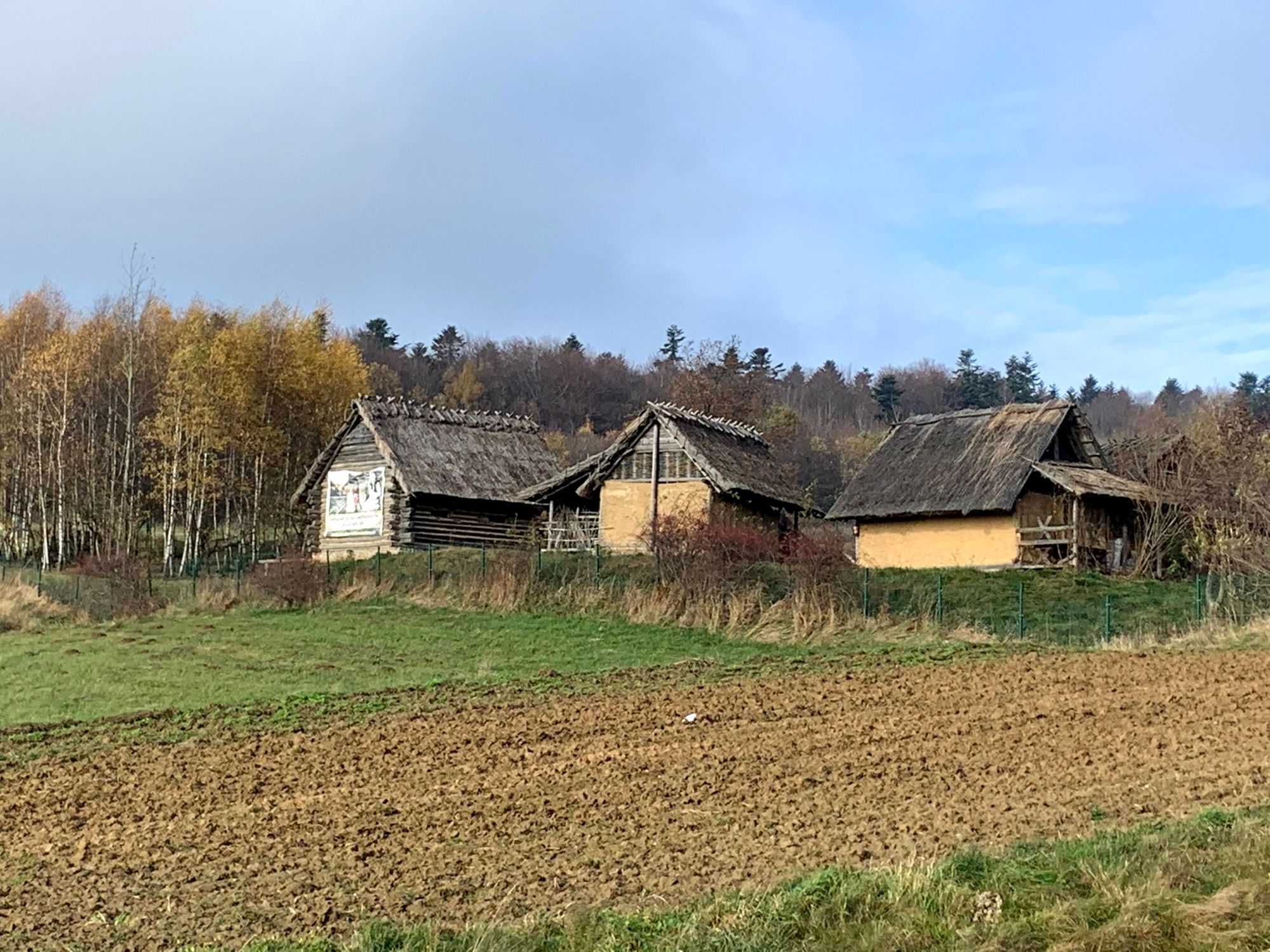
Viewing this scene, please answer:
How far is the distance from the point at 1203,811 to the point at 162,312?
178 ft

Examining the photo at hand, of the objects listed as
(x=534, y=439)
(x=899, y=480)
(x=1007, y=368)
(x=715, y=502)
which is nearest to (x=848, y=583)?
(x=715, y=502)

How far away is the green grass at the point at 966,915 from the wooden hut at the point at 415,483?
31707 millimetres

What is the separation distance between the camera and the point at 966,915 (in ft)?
22.2

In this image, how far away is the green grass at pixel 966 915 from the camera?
6.26 meters

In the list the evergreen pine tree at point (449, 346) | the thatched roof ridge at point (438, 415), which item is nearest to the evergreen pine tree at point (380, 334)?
the evergreen pine tree at point (449, 346)

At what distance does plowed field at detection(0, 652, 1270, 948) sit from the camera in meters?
8.44

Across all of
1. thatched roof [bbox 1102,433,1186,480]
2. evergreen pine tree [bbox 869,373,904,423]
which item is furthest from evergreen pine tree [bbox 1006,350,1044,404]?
thatched roof [bbox 1102,433,1186,480]

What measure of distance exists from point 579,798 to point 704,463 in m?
24.6

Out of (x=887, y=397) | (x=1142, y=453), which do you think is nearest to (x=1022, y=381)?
(x=887, y=397)

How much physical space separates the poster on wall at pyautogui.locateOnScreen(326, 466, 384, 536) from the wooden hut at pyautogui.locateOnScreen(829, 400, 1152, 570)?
1416 centimetres

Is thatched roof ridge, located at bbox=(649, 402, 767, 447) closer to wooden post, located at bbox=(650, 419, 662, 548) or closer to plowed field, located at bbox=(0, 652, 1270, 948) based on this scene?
wooden post, located at bbox=(650, 419, 662, 548)

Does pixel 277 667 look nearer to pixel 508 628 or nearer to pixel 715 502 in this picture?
pixel 508 628

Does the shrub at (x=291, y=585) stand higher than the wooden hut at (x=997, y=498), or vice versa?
the wooden hut at (x=997, y=498)

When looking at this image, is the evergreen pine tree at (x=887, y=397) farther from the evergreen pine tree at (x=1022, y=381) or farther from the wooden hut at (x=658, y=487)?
the wooden hut at (x=658, y=487)
